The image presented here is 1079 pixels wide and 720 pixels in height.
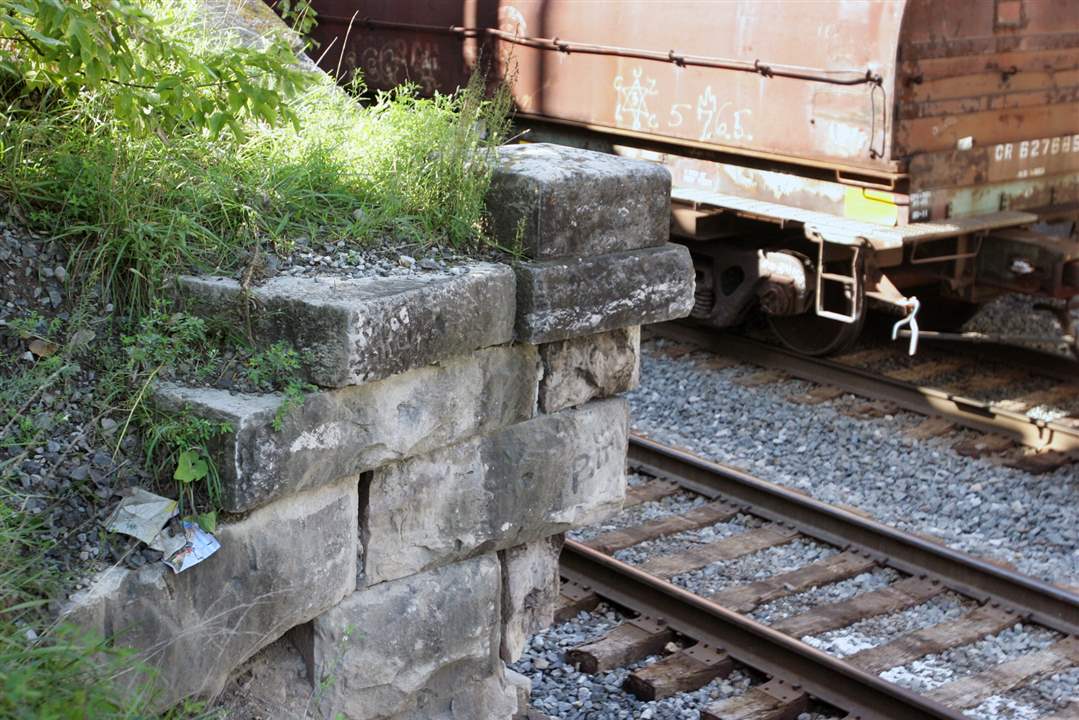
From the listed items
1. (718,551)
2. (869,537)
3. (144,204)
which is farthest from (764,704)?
(144,204)

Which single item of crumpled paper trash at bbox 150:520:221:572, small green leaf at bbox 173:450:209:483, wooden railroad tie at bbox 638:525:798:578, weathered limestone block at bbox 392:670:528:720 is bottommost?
wooden railroad tie at bbox 638:525:798:578

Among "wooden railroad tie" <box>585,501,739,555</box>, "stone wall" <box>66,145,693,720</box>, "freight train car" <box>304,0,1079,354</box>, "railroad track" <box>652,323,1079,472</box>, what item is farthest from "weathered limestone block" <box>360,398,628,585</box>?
"freight train car" <box>304,0,1079,354</box>

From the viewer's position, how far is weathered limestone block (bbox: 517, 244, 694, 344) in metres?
3.29

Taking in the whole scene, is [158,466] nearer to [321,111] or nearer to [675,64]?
[321,111]

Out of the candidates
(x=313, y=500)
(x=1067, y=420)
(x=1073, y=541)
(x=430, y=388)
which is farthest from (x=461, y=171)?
(x=1067, y=420)

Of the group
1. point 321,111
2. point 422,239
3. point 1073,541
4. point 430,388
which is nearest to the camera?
point 430,388

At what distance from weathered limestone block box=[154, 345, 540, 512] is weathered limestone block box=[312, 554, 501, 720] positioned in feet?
1.29

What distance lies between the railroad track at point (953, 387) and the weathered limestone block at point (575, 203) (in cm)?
452

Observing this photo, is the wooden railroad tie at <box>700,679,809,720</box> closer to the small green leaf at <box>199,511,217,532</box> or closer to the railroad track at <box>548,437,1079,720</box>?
the railroad track at <box>548,437,1079,720</box>

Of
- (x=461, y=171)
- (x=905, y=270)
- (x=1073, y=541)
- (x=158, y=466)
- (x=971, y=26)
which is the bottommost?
(x=1073, y=541)

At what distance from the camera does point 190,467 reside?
2.70 m

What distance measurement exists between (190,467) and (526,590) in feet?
4.32

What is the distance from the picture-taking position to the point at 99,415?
284cm

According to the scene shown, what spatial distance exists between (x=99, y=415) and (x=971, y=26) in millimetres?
7029
